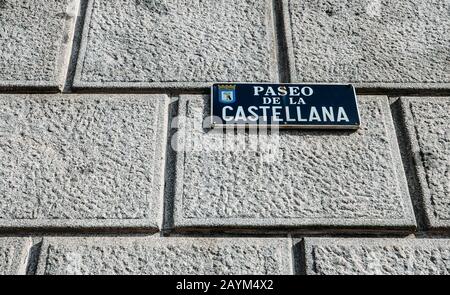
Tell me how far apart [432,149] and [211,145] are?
685 mm

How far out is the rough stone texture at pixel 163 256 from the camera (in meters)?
1.36

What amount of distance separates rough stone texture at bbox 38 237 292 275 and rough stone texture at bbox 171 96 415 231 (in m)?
0.06

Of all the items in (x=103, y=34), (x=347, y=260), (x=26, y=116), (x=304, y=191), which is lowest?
(x=347, y=260)

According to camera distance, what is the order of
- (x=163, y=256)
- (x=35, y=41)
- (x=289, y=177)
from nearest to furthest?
1. (x=163, y=256)
2. (x=289, y=177)
3. (x=35, y=41)

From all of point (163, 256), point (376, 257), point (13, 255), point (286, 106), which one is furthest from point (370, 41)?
point (13, 255)

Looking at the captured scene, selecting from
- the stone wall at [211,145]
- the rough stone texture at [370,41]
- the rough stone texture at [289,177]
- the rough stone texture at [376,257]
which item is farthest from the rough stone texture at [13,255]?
the rough stone texture at [370,41]

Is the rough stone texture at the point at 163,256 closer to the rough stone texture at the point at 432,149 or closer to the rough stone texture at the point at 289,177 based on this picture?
the rough stone texture at the point at 289,177

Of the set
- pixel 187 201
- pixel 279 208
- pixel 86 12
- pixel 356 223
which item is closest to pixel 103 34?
pixel 86 12

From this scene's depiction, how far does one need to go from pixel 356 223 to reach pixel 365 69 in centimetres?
58

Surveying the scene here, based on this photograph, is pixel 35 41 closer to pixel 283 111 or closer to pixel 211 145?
pixel 211 145

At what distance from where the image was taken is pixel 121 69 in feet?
5.56

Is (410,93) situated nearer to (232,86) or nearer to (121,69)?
(232,86)

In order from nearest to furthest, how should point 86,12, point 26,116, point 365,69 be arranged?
point 26,116, point 365,69, point 86,12

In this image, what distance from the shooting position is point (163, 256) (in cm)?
137
